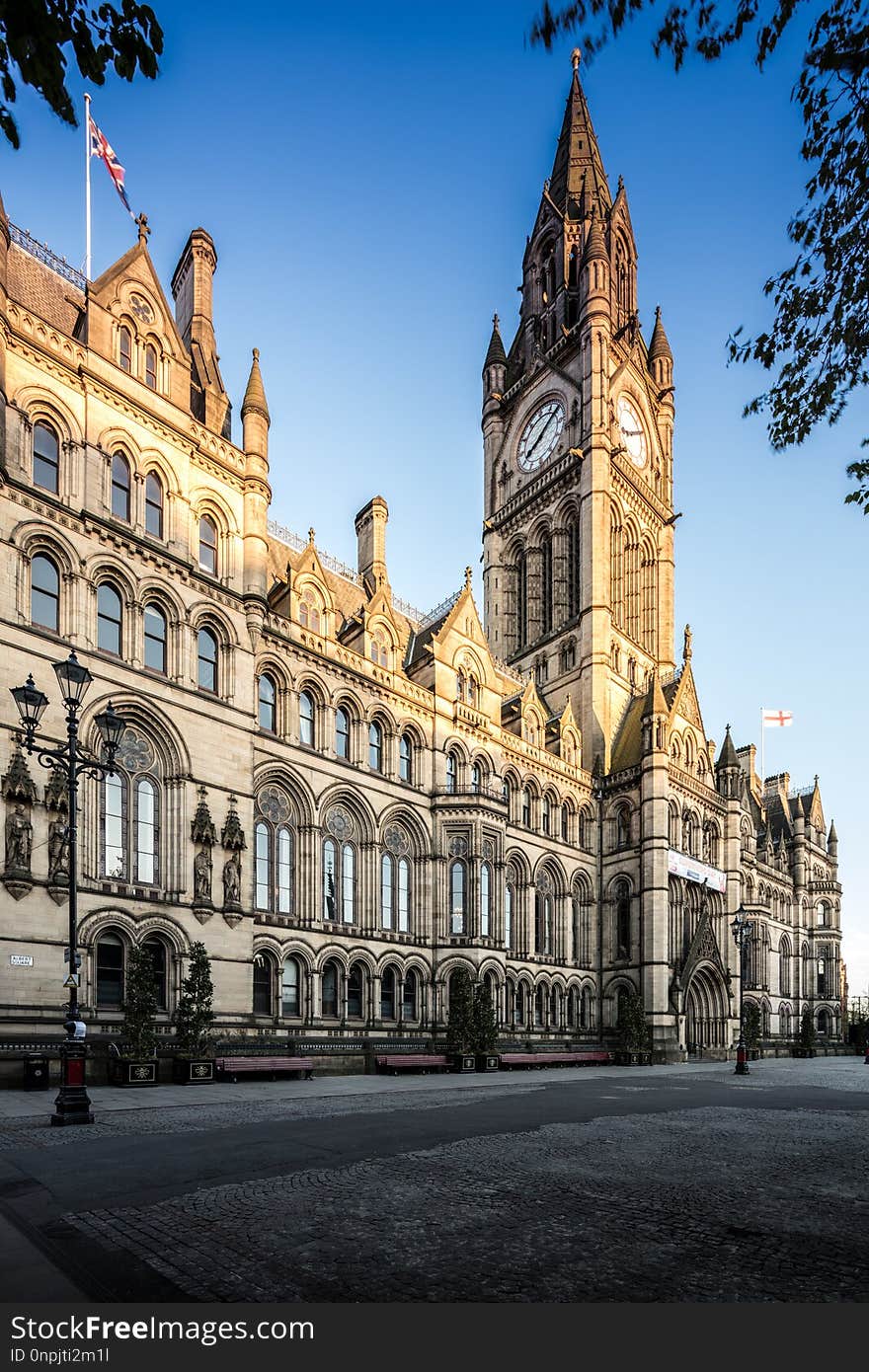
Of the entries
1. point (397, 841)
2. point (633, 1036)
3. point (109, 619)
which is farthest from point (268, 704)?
point (633, 1036)

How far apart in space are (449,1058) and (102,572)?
2118 centimetres

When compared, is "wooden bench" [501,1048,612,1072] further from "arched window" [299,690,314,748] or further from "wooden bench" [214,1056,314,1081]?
"arched window" [299,690,314,748]

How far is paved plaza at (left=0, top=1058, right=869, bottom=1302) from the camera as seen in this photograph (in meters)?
6.27

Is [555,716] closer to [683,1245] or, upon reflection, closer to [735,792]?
[735,792]

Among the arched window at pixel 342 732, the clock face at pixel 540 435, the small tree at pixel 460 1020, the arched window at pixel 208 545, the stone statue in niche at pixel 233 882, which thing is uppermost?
the clock face at pixel 540 435

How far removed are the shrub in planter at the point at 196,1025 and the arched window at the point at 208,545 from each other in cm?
1301

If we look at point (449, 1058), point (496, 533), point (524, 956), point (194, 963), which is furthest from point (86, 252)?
point (496, 533)

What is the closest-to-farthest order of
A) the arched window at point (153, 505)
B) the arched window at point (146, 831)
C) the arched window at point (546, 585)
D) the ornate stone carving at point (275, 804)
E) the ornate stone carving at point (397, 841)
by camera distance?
the arched window at point (146, 831) < the arched window at point (153, 505) < the ornate stone carving at point (275, 804) < the ornate stone carving at point (397, 841) < the arched window at point (546, 585)

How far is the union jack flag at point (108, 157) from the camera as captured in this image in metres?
27.7

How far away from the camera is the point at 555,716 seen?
5725cm

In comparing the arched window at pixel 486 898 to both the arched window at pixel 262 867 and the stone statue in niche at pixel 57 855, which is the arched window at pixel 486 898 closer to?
the arched window at pixel 262 867

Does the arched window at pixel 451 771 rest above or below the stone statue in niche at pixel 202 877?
above

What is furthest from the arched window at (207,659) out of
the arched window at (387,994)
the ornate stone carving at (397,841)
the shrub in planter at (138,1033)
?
the arched window at (387,994)

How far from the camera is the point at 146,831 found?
1098 inches
